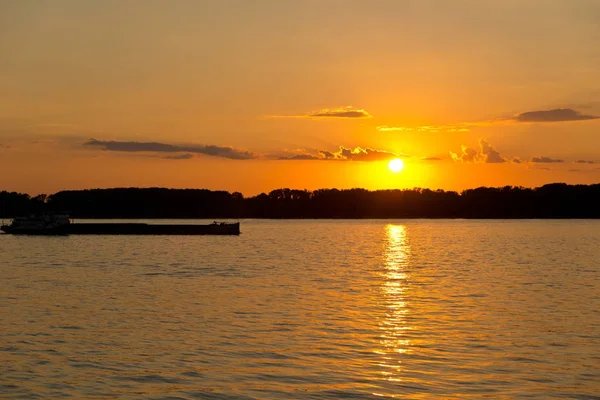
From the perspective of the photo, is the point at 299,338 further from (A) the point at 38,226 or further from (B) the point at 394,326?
(A) the point at 38,226

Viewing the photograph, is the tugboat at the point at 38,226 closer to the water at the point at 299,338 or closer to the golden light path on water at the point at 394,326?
the water at the point at 299,338

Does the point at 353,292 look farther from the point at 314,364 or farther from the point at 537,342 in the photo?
the point at 314,364

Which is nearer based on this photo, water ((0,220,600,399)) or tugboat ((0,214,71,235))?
water ((0,220,600,399))

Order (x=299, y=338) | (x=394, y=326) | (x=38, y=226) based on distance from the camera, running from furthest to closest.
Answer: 1. (x=38, y=226)
2. (x=394, y=326)
3. (x=299, y=338)

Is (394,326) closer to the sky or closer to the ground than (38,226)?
closer to the ground

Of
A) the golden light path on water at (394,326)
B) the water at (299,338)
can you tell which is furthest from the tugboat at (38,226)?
the golden light path on water at (394,326)

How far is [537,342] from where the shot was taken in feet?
115

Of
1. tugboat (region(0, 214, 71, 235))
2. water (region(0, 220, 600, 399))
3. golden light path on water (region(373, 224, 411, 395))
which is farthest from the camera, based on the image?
tugboat (region(0, 214, 71, 235))

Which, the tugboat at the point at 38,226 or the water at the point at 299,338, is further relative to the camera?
the tugboat at the point at 38,226

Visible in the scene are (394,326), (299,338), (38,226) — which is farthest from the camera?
(38,226)

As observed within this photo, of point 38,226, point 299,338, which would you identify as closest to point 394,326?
point 299,338

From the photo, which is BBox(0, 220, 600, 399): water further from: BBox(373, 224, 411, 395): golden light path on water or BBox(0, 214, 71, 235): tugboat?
BBox(0, 214, 71, 235): tugboat

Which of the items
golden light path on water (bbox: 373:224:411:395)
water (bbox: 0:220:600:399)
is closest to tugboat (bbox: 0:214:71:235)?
water (bbox: 0:220:600:399)

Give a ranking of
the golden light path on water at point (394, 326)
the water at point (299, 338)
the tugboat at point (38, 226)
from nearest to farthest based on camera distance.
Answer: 1. the water at point (299, 338)
2. the golden light path on water at point (394, 326)
3. the tugboat at point (38, 226)
